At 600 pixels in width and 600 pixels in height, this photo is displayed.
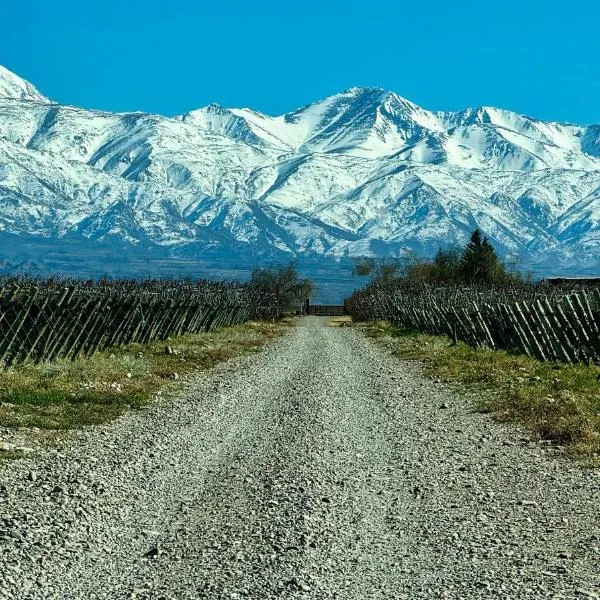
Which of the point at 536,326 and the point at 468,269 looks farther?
the point at 468,269

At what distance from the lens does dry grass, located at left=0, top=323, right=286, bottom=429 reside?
16136 mm

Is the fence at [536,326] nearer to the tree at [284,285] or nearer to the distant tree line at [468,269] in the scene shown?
the distant tree line at [468,269]

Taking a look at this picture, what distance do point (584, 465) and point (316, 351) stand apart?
2953cm

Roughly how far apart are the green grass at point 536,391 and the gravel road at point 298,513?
599 millimetres

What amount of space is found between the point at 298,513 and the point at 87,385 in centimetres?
1148

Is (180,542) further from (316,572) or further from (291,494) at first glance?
(291,494)

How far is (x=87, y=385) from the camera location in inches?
813

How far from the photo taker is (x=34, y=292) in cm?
2623

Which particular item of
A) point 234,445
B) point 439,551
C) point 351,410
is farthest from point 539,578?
point 351,410

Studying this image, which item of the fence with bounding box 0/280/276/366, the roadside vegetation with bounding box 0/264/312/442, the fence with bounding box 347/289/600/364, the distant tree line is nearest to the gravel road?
the roadside vegetation with bounding box 0/264/312/442

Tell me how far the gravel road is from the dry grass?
0.93 m

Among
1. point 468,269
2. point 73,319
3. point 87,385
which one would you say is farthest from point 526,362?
point 468,269

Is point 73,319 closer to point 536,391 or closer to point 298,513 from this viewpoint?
point 536,391

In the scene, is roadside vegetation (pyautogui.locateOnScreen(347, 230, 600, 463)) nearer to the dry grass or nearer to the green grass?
the green grass
